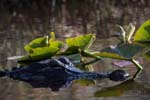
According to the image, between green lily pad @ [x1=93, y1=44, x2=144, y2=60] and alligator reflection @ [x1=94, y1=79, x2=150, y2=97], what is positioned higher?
green lily pad @ [x1=93, y1=44, x2=144, y2=60]

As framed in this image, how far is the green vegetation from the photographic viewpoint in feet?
12.4


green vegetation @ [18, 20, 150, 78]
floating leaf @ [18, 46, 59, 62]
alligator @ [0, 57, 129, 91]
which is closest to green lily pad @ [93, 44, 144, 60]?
green vegetation @ [18, 20, 150, 78]

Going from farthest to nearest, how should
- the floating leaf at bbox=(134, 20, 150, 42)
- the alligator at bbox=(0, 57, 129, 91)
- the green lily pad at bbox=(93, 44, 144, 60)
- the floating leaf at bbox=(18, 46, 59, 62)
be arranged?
the floating leaf at bbox=(18, 46, 59, 62)
the floating leaf at bbox=(134, 20, 150, 42)
the alligator at bbox=(0, 57, 129, 91)
the green lily pad at bbox=(93, 44, 144, 60)

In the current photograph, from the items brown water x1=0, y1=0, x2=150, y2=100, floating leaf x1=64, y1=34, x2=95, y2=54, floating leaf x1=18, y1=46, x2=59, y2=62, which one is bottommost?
brown water x1=0, y1=0, x2=150, y2=100

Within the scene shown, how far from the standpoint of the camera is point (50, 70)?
13.0 ft

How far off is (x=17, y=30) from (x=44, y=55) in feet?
12.0

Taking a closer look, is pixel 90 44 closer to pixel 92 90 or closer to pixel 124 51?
pixel 124 51

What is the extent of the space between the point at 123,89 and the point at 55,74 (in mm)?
624

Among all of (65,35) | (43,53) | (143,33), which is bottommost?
(65,35)

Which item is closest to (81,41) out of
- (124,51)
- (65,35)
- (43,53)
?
(43,53)

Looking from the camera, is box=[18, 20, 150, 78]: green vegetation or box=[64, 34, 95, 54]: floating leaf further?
box=[64, 34, 95, 54]: floating leaf

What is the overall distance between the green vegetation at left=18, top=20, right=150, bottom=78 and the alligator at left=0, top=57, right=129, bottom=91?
8 centimetres

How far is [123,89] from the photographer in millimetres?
3492

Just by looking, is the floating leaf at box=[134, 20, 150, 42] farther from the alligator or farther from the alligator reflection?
the alligator reflection
